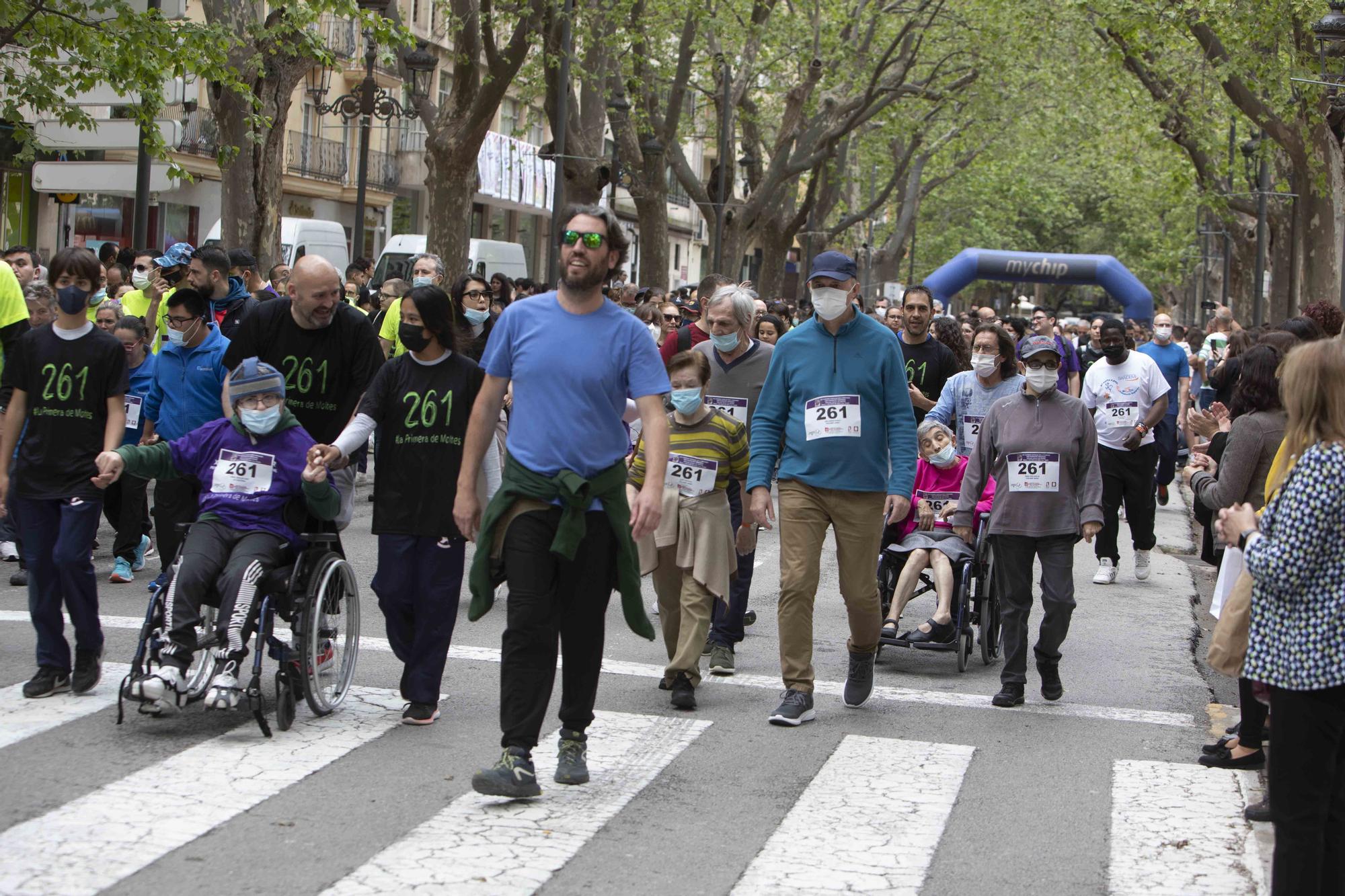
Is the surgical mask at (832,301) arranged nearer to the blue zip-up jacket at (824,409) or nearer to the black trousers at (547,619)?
the blue zip-up jacket at (824,409)

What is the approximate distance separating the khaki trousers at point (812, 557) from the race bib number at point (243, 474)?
2.24 meters

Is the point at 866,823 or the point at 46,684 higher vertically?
the point at 46,684

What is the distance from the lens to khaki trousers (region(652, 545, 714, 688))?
8242mm

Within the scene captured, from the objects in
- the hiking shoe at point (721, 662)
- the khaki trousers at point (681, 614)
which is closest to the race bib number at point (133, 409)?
the khaki trousers at point (681, 614)

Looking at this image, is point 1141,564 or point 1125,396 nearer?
point 1125,396

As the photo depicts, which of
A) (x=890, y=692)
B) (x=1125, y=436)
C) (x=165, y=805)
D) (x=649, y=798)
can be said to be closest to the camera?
(x=165, y=805)

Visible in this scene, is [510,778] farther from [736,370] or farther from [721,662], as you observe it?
[736,370]

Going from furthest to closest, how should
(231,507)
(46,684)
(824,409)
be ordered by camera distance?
(824,409) → (46,684) → (231,507)

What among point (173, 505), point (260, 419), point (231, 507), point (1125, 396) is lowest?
point (173, 505)

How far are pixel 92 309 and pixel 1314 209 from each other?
62.7ft

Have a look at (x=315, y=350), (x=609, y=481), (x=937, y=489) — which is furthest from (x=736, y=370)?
(x=609, y=481)

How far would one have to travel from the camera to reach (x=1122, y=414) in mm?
12930

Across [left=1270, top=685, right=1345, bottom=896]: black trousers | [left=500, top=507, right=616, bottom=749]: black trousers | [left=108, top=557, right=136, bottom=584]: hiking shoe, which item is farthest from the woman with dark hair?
[left=108, top=557, right=136, bottom=584]: hiking shoe

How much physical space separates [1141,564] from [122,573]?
23.8 ft
